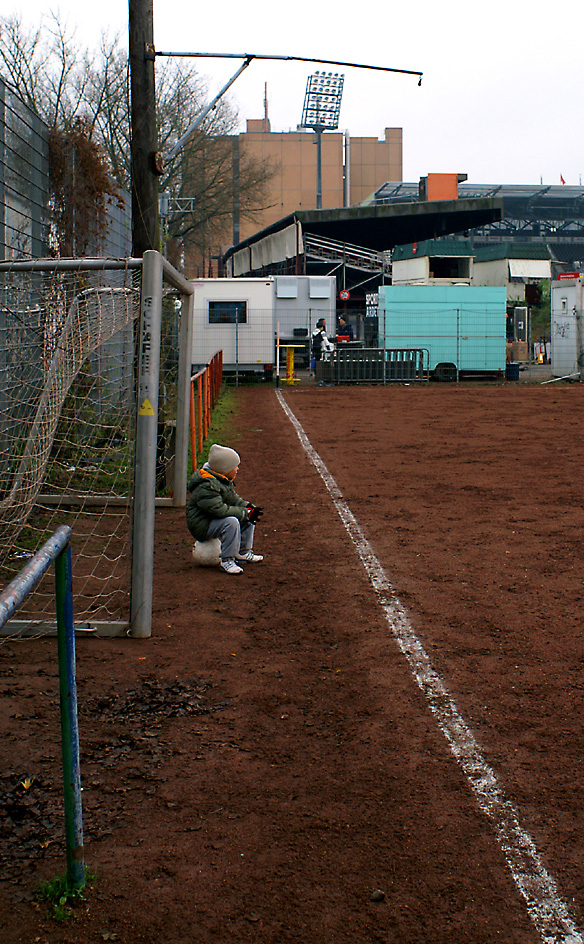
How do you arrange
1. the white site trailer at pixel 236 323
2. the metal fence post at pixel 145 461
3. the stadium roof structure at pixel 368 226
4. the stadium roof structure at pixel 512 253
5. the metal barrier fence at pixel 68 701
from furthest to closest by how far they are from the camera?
1. the stadium roof structure at pixel 512 253
2. the stadium roof structure at pixel 368 226
3. the white site trailer at pixel 236 323
4. the metal fence post at pixel 145 461
5. the metal barrier fence at pixel 68 701

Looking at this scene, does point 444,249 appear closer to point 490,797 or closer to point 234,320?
point 234,320

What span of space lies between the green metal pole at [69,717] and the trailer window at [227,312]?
27092mm

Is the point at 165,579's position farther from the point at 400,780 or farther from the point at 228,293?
the point at 228,293

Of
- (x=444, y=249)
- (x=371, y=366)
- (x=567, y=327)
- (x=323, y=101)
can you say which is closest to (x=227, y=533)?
(x=371, y=366)

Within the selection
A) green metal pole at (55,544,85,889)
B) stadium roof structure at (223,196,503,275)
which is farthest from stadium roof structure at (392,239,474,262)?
green metal pole at (55,544,85,889)

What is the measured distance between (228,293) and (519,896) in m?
28.0

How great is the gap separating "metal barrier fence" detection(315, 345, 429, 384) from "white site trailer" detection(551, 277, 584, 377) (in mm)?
5319

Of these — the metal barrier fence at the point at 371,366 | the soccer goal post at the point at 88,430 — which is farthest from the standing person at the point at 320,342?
the soccer goal post at the point at 88,430

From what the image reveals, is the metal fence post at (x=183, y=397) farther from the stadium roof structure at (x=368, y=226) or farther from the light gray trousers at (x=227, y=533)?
the stadium roof structure at (x=368, y=226)

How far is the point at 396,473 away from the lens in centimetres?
1175

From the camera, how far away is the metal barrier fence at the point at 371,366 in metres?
30.2

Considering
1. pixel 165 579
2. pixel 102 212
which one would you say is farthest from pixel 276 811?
pixel 102 212

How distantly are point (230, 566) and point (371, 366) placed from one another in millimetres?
23836

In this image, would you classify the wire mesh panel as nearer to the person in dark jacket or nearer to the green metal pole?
the person in dark jacket
